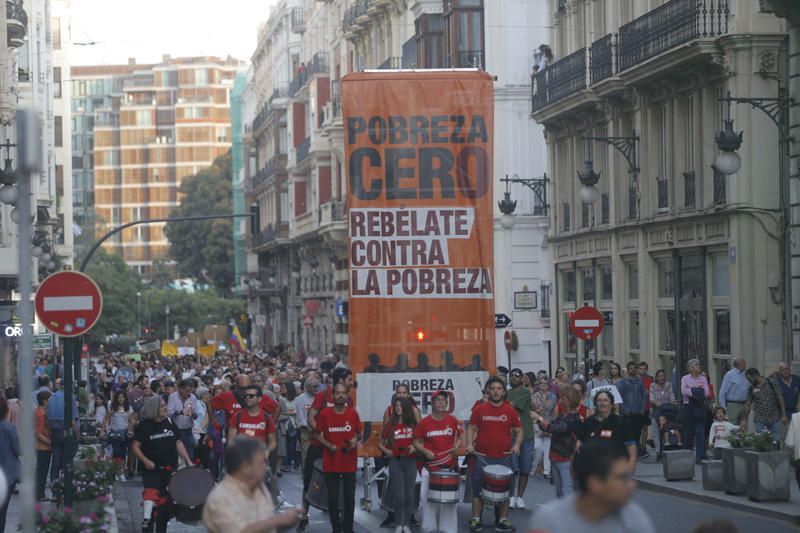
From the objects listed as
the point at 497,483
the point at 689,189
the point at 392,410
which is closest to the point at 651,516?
the point at 497,483

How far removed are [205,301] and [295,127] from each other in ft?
153

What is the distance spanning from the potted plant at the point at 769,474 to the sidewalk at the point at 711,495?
12 centimetres

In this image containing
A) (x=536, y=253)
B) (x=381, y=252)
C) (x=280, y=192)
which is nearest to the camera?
(x=381, y=252)

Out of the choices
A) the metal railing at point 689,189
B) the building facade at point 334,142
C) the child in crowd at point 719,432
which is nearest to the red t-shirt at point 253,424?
the child in crowd at point 719,432

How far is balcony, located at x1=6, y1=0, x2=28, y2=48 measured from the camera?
45.2 metres

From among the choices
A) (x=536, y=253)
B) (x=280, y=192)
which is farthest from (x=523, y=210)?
(x=280, y=192)

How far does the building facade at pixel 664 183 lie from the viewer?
30.1 meters

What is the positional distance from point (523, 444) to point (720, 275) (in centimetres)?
1105

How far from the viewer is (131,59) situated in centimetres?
19438

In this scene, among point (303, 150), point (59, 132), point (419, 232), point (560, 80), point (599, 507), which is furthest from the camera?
point (59, 132)

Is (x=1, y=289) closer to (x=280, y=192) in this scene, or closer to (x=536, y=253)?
(x=536, y=253)

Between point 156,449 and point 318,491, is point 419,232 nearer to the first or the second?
point 318,491

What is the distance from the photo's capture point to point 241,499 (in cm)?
926

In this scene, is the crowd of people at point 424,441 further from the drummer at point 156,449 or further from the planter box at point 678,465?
the planter box at point 678,465
